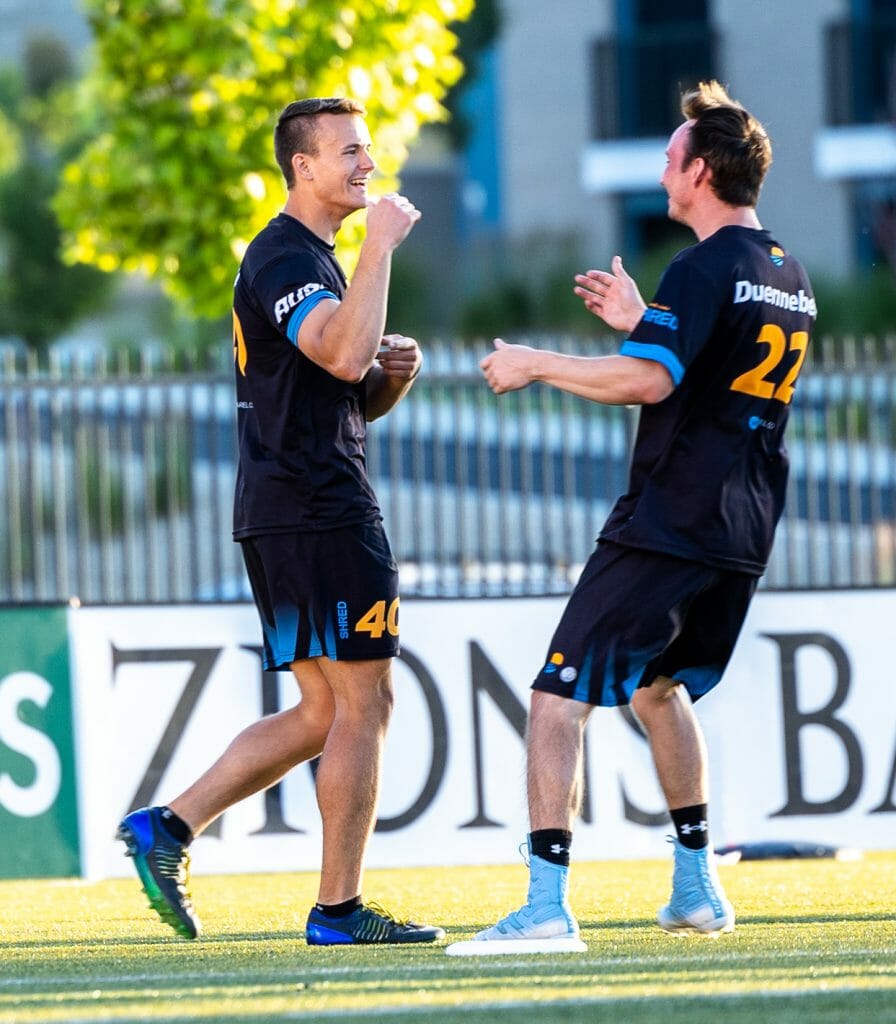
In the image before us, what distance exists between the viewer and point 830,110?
25.4m

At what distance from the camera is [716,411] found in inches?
203

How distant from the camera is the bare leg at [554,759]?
16.6ft

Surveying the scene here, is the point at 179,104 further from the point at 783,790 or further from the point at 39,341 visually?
the point at 39,341

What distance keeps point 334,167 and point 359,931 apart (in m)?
1.99

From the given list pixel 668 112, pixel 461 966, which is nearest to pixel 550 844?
pixel 461 966

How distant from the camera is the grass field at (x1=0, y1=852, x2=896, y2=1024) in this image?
13.4 ft

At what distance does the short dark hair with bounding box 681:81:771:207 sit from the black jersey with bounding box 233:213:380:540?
100cm

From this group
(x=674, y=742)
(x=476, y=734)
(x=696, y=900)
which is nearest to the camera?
(x=696, y=900)

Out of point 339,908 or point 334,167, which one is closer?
point 339,908

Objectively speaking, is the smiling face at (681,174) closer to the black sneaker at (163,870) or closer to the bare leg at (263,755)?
Result: the bare leg at (263,755)

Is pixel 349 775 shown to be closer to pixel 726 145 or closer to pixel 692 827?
pixel 692 827

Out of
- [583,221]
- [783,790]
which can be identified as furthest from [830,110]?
[783,790]

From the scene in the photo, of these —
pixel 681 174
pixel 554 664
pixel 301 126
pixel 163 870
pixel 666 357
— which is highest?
pixel 301 126

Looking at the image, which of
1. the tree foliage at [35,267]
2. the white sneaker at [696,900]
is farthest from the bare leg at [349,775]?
the tree foliage at [35,267]
